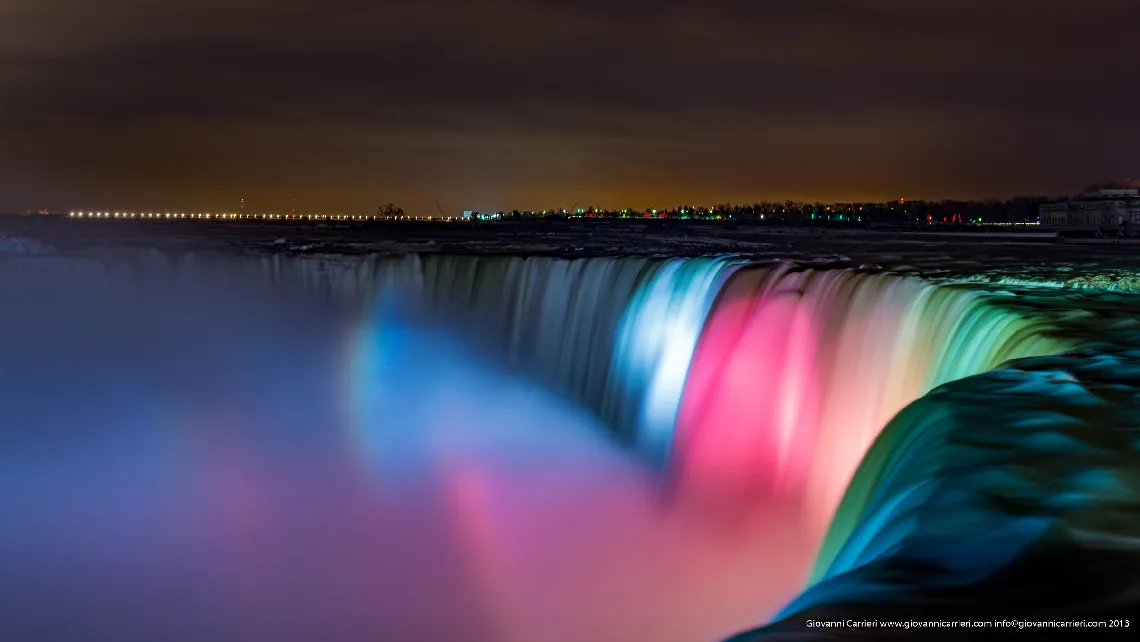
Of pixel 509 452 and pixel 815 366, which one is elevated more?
pixel 815 366

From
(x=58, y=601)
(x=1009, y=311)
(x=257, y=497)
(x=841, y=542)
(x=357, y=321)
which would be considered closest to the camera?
(x=841, y=542)

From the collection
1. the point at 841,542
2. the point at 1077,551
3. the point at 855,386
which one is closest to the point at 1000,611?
the point at 1077,551

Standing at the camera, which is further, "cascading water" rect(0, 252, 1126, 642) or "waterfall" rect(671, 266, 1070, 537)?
"cascading water" rect(0, 252, 1126, 642)

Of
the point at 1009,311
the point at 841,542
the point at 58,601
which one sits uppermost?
the point at 1009,311

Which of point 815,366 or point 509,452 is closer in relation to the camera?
point 815,366

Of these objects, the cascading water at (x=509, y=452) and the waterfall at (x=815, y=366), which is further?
the cascading water at (x=509, y=452)

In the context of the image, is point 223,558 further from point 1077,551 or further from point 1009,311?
point 1077,551

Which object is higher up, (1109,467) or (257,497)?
(1109,467)

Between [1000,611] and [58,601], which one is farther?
[58,601]

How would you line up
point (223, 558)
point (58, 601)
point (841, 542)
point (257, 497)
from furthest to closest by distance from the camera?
1. point (257, 497)
2. point (223, 558)
3. point (58, 601)
4. point (841, 542)

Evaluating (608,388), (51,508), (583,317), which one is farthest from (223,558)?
(583,317)
